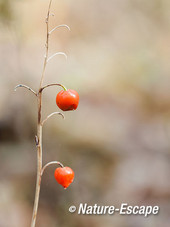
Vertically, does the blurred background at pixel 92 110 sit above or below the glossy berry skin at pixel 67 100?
above

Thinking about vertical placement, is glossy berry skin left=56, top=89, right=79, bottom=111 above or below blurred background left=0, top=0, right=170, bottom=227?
below

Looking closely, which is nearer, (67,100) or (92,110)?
(67,100)

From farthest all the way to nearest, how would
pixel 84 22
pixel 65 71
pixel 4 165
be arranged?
pixel 84 22
pixel 65 71
pixel 4 165

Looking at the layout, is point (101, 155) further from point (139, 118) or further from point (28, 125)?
point (28, 125)

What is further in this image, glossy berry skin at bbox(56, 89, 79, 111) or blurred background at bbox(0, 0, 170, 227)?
blurred background at bbox(0, 0, 170, 227)

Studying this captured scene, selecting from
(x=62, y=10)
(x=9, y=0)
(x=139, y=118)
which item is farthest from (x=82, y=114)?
(x=9, y=0)

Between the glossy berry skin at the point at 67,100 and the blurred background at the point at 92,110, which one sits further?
the blurred background at the point at 92,110

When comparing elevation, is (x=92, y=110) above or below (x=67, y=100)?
above

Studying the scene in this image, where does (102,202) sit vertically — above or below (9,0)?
below
